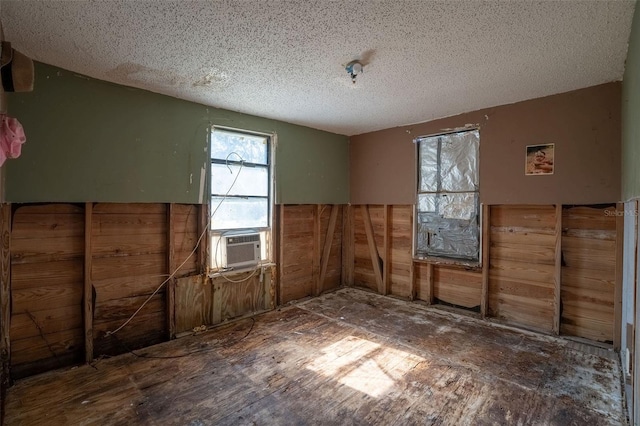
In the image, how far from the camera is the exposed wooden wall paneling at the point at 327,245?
14.9 ft

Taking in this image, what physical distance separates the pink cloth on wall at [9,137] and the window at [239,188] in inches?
68.3

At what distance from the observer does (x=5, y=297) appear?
2113mm

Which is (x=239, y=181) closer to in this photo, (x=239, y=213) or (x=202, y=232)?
(x=239, y=213)

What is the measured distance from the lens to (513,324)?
3.32 m

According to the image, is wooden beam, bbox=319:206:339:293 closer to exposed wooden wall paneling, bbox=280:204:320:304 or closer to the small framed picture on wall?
exposed wooden wall paneling, bbox=280:204:320:304

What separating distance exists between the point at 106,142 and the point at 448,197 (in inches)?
142

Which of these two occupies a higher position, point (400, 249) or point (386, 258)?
point (400, 249)

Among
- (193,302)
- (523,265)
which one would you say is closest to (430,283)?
(523,265)

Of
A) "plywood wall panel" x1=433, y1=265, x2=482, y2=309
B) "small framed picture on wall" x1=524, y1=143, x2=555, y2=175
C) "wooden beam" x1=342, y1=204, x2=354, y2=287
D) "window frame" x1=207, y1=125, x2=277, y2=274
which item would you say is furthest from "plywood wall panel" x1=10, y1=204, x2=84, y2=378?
"small framed picture on wall" x1=524, y1=143, x2=555, y2=175

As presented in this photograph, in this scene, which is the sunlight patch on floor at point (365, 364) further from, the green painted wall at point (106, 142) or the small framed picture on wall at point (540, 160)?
the small framed picture on wall at point (540, 160)

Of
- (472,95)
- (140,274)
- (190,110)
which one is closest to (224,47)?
(190,110)

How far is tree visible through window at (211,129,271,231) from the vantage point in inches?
133

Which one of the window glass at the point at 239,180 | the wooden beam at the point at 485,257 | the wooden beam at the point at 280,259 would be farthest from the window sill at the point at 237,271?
the wooden beam at the point at 485,257

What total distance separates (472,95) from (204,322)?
11.8 feet
